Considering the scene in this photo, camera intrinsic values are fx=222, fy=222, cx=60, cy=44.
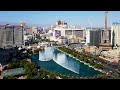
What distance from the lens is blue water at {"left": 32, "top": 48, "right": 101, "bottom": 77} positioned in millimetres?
3072

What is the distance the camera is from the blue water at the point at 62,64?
3072mm

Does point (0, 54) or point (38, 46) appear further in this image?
point (38, 46)

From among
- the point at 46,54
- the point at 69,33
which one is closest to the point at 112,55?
the point at 69,33

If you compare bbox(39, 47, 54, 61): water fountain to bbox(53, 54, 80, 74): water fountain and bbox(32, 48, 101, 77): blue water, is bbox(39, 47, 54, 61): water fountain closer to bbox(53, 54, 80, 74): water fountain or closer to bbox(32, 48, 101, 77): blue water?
bbox(32, 48, 101, 77): blue water

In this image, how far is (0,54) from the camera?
2701 millimetres

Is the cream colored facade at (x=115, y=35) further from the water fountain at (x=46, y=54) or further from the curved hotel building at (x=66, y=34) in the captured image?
the water fountain at (x=46, y=54)

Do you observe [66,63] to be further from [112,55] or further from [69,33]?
[112,55]

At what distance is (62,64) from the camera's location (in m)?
3.54

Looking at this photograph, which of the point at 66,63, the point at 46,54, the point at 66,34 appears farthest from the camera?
the point at 66,63

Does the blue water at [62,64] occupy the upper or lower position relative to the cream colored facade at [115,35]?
lower
